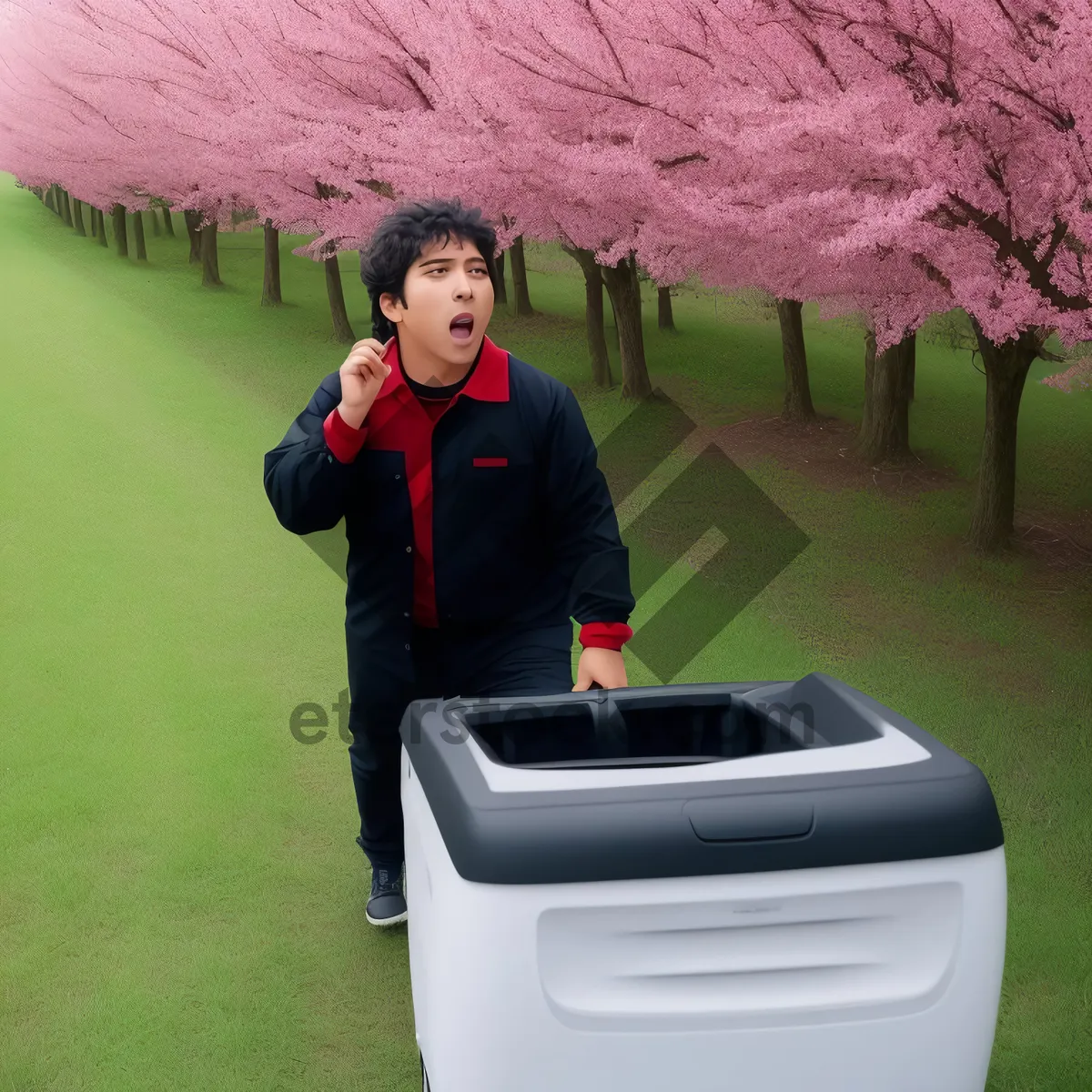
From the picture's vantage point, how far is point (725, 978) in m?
1.88

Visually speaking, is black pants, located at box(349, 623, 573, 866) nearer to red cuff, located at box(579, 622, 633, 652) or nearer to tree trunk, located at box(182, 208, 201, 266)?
red cuff, located at box(579, 622, 633, 652)

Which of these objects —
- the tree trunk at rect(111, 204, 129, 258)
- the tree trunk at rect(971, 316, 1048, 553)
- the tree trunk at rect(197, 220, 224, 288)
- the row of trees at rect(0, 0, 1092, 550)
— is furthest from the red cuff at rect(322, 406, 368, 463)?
the tree trunk at rect(111, 204, 129, 258)

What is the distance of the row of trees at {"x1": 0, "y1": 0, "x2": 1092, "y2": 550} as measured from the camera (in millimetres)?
5215

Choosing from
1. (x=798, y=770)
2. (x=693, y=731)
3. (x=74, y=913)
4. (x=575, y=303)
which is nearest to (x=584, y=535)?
(x=693, y=731)

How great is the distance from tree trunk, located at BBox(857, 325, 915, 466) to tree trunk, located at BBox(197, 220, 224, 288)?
38.0 feet

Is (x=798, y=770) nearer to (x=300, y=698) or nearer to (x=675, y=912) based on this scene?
(x=675, y=912)

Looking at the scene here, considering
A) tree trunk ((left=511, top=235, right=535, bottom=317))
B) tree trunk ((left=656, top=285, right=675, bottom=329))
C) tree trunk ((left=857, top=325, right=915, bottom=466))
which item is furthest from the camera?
tree trunk ((left=511, top=235, right=535, bottom=317))

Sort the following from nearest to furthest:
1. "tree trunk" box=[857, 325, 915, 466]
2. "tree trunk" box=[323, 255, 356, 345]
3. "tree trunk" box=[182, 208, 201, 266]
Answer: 1. "tree trunk" box=[857, 325, 915, 466]
2. "tree trunk" box=[323, 255, 356, 345]
3. "tree trunk" box=[182, 208, 201, 266]

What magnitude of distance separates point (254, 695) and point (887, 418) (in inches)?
216

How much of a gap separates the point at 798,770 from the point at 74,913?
288 cm

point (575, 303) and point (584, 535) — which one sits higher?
point (584, 535)

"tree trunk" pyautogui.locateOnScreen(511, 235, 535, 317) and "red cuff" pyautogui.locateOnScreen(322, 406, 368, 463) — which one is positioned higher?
"red cuff" pyautogui.locateOnScreen(322, 406, 368, 463)

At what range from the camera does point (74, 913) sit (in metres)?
4.04

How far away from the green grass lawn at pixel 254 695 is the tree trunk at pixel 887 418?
39 cm
